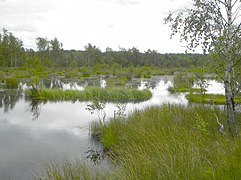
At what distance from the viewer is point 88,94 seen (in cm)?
2025

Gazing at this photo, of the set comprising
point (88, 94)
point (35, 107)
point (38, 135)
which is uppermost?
point (88, 94)

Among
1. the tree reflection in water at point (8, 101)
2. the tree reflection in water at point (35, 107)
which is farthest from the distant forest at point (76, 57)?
the tree reflection in water at point (35, 107)

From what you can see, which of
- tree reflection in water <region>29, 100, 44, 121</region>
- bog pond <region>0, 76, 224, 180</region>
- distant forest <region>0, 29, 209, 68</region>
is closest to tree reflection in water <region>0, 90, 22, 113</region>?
bog pond <region>0, 76, 224, 180</region>

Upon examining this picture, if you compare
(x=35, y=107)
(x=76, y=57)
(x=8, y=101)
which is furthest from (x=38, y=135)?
(x=76, y=57)

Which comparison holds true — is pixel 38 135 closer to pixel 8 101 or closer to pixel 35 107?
pixel 35 107

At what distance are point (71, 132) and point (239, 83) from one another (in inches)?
282

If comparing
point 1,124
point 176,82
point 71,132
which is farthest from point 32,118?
point 176,82

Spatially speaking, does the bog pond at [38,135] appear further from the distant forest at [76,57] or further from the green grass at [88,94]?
the distant forest at [76,57]

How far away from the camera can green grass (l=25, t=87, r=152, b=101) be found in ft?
64.8

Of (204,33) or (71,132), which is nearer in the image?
(204,33)

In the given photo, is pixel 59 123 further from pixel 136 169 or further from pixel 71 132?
pixel 136 169

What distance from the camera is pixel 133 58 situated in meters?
86.1

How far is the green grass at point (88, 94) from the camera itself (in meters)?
19.8

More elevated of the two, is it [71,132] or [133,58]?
[133,58]
